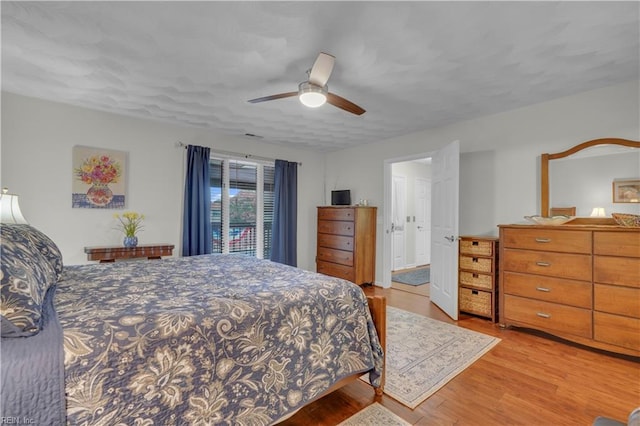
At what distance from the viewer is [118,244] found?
3553mm

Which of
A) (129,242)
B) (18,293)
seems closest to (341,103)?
(18,293)

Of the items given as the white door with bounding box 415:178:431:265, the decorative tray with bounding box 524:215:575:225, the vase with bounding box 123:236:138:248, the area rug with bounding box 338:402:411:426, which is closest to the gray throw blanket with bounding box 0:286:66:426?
the area rug with bounding box 338:402:411:426

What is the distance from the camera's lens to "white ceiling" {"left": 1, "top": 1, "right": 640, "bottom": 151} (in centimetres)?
173

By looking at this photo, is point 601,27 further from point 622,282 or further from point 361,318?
point 361,318

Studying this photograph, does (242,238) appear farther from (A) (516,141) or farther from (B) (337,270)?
(A) (516,141)

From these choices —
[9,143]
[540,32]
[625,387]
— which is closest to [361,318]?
[625,387]

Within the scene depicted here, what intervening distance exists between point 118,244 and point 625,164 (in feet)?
18.2

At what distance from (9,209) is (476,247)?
13.8ft

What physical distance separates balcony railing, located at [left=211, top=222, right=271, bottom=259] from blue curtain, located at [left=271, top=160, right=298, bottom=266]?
17 cm

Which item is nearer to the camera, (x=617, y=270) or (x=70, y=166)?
(x=617, y=270)

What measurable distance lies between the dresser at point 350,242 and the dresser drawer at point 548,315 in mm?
2080

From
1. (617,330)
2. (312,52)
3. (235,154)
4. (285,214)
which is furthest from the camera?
(285,214)

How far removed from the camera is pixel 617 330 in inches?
93.3

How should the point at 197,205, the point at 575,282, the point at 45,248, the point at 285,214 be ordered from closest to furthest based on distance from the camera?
the point at 45,248 < the point at 575,282 < the point at 197,205 < the point at 285,214
